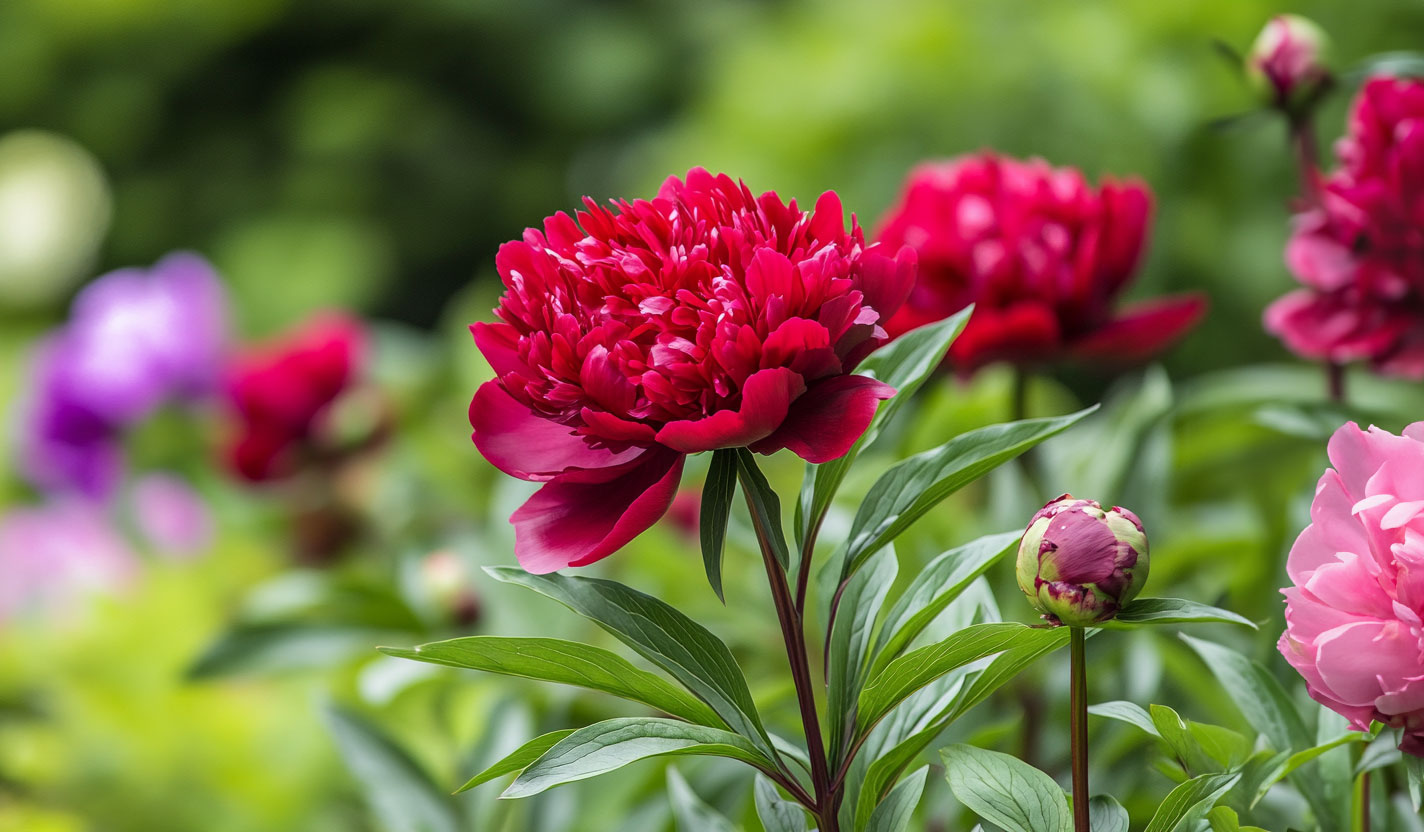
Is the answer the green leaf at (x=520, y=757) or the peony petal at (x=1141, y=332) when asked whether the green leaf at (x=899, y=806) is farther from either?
the peony petal at (x=1141, y=332)

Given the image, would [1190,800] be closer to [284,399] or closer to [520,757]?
[520,757]

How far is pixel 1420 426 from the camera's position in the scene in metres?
0.27

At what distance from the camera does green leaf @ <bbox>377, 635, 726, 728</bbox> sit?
26cm

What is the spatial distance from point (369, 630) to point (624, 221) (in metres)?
0.40

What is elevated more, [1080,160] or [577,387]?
[577,387]

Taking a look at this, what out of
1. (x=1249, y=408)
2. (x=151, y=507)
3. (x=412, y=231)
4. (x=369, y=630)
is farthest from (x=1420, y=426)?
(x=412, y=231)

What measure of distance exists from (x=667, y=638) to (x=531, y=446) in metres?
0.05

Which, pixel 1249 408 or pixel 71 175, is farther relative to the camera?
pixel 71 175

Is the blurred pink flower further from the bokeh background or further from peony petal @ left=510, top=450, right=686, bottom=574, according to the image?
peony petal @ left=510, top=450, right=686, bottom=574

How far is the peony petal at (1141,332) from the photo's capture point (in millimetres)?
469

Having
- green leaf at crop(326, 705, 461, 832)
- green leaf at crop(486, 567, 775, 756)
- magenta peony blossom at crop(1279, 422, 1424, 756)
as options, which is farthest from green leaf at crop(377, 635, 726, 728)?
green leaf at crop(326, 705, 461, 832)

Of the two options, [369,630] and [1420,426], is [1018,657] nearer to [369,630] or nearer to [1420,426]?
[1420,426]

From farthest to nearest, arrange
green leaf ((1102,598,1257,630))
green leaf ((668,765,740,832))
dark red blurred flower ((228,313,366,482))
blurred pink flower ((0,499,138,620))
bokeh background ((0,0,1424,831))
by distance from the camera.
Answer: blurred pink flower ((0,499,138,620)) → dark red blurred flower ((228,313,366,482)) → bokeh background ((0,0,1424,831)) → green leaf ((668,765,740,832)) → green leaf ((1102,598,1257,630))

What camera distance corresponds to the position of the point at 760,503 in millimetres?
276
